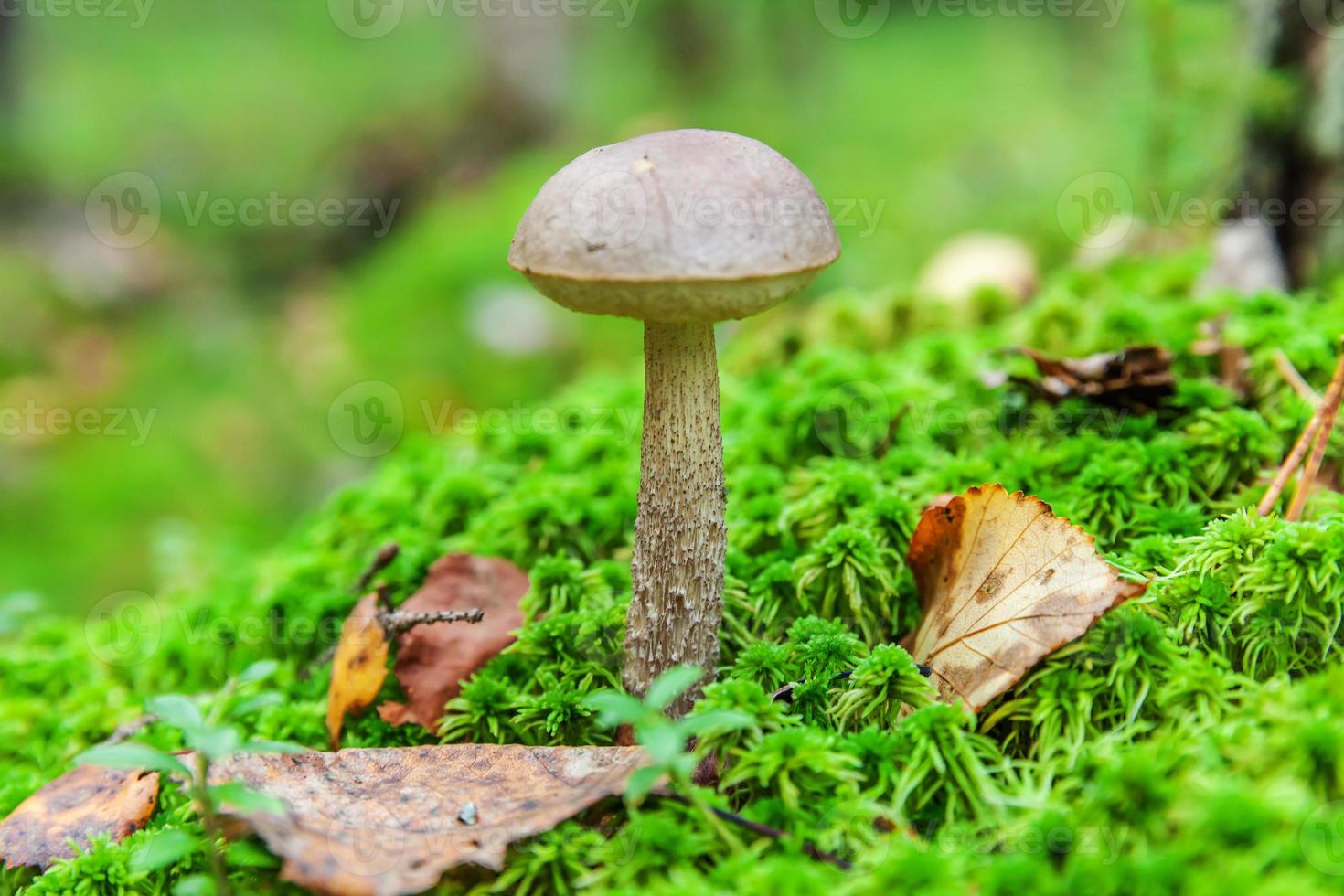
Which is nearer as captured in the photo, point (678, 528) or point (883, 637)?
point (678, 528)

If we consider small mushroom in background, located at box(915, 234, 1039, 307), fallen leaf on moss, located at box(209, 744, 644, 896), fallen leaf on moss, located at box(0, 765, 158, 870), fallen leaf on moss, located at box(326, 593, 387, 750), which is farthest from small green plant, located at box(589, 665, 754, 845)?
small mushroom in background, located at box(915, 234, 1039, 307)

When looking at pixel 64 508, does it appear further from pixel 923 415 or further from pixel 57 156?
pixel 923 415

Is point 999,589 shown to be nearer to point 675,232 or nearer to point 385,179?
point 675,232

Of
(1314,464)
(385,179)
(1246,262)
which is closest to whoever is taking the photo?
(1314,464)

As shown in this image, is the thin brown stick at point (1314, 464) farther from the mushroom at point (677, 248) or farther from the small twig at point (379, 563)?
the small twig at point (379, 563)

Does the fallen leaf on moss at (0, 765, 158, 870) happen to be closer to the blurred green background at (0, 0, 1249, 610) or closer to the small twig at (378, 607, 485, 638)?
the small twig at (378, 607, 485, 638)

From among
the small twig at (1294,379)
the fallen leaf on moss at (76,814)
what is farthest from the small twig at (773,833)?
the small twig at (1294,379)

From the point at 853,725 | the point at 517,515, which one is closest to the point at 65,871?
the point at 517,515

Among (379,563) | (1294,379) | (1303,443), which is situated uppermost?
(1294,379)

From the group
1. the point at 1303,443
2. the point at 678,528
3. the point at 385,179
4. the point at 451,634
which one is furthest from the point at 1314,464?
the point at 385,179
